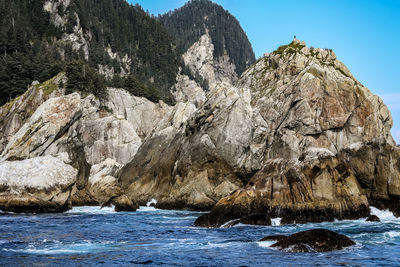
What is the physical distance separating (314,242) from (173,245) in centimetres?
696

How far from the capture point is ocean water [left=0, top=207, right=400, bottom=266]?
1731 cm

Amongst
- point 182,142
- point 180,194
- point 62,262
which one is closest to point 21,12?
point 182,142

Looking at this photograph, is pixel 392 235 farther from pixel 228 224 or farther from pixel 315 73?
pixel 315 73

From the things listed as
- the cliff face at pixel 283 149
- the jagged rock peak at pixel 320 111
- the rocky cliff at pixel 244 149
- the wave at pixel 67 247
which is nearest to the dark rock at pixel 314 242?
the wave at pixel 67 247

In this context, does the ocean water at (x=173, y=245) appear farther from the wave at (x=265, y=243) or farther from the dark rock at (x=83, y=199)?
the dark rock at (x=83, y=199)

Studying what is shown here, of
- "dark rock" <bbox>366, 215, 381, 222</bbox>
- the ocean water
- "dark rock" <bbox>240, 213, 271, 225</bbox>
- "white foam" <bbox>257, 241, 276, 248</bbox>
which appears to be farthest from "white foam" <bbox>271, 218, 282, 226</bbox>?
"white foam" <bbox>257, 241, 276, 248</bbox>

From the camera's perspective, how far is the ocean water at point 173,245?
17.3 m

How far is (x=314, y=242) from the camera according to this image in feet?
64.2

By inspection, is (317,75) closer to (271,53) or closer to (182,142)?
→ (271,53)

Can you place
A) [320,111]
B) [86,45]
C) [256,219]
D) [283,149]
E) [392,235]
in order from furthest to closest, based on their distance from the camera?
[86,45] → [320,111] → [283,149] → [256,219] → [392,235]

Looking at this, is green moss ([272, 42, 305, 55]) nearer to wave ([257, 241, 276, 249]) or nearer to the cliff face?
the cliff face

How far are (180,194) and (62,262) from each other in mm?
34261

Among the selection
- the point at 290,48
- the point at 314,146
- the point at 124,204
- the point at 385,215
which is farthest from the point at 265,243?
the point at 290,48

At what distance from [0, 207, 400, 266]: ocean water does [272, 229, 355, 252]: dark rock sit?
58cm
